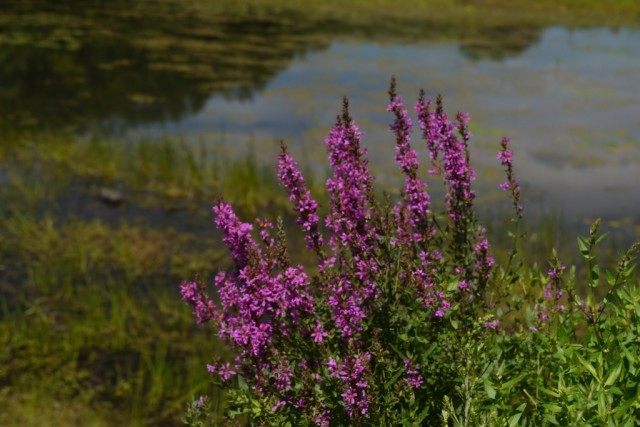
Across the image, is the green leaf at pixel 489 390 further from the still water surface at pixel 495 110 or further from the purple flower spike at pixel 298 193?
the still water surface at pixel 495 110

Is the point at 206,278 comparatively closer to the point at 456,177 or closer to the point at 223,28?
the point at 456,177

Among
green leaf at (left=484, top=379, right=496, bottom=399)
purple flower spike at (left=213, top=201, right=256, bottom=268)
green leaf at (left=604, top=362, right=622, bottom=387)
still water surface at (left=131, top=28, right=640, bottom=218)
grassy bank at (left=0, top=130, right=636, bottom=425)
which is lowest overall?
grassy bank at (left=0, top=130, right=636, bottom=425)

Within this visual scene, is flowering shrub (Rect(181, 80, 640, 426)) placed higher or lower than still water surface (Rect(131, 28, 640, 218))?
higher

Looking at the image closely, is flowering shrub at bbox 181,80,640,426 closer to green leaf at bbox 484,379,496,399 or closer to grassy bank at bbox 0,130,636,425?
green leaf at bbox 484,379,496,399

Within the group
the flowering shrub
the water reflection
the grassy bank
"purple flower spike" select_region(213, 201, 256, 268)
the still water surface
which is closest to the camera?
the flowering shrub

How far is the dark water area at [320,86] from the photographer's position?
13.0 m

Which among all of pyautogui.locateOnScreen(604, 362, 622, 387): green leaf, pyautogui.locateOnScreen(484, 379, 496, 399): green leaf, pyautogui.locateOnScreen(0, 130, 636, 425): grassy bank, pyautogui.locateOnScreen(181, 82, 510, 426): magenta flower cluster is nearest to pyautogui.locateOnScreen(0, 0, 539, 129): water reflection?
pyautogui.locateOnScreen(0, 130, 636, 425): grassy bank

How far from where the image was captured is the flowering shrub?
9.82ft

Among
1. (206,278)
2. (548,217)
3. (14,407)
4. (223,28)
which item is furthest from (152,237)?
(223,28)

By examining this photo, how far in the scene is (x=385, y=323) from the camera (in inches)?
127

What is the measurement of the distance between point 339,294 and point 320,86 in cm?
1500

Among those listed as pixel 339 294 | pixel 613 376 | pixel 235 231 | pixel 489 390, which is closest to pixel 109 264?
pixel 235 231

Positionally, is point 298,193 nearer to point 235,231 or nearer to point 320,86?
point 235,231

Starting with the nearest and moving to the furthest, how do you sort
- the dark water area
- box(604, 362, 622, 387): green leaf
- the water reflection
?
box(604, 362, 622, 387): green leaf → the dark water area → the water reflection
